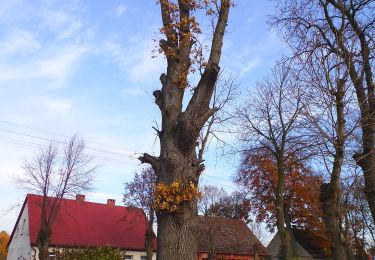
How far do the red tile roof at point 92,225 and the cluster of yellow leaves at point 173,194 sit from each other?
3124 cm

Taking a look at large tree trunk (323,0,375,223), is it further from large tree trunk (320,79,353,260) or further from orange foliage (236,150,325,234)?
orange foliage (236,150,325,234)

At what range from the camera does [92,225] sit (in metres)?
→ 41.9

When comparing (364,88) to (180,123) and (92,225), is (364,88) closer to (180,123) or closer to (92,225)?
(180,123)

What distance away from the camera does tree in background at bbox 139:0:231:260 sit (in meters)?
8.40

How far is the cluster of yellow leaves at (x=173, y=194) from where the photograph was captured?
329 inches

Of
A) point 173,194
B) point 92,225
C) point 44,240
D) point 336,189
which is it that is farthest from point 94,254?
point 92,225

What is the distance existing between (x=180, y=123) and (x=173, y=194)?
137 cm

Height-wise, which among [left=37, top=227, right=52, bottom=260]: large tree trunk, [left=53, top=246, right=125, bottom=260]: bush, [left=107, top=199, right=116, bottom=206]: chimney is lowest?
[left=53, top=246, right=125, bottom=260]: bush

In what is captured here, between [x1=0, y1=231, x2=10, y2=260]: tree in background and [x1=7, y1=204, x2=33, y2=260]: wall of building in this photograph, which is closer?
[x1=7, y1=204, x2=33, y2=260]: wall of building

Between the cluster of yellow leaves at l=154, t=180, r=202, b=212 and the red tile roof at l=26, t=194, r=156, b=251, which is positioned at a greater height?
the red tile roof at l=26, t=194, r=156, b=251

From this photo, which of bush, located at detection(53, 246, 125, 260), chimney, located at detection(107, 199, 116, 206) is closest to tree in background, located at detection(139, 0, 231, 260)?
bush, located at detection(53, 246, 125, 260)

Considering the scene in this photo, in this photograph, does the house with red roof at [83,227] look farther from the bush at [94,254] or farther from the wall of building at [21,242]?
the bush at [94,254]

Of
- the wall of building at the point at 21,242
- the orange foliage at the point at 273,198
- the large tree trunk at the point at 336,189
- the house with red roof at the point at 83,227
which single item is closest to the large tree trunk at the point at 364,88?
the large tree trunk at the point at 336,189

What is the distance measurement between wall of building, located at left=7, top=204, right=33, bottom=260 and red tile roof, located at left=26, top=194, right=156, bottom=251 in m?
1.11
